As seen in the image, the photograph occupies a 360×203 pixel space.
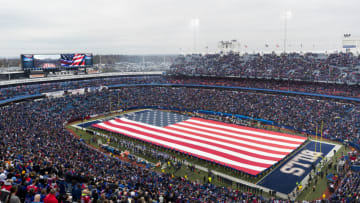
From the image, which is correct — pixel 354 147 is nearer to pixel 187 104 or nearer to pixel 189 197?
pixel 189 197

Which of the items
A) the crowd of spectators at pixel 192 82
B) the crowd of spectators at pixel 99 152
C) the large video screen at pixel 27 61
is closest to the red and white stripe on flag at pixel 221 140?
the crowd of spectators at pixel 99 152

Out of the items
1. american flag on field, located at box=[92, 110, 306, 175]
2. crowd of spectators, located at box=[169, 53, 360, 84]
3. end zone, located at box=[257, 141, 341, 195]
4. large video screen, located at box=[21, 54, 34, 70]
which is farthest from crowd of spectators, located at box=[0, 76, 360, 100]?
american flag on field, located at box=[92, 110, 306, 175]

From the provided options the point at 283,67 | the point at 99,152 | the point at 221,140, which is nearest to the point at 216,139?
the point at 221,140

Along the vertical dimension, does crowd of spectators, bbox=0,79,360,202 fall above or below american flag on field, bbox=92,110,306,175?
above

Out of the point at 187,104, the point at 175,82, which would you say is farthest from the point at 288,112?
the point at 175,82

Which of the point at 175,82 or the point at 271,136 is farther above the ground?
the point at 175,82

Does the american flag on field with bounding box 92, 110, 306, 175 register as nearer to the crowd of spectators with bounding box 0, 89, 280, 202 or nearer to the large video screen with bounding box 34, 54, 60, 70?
the crowd of spectators with bounding box 0, 89, 280, 202
